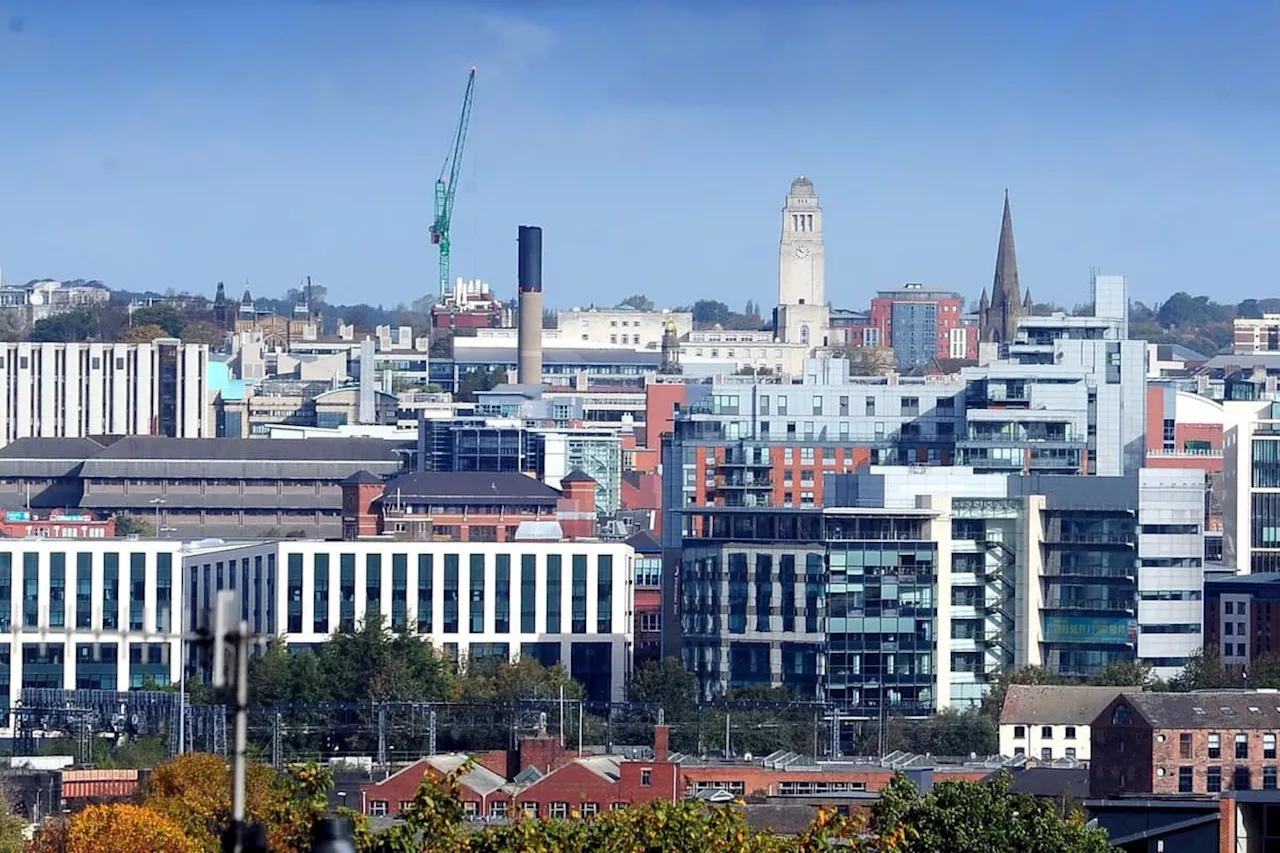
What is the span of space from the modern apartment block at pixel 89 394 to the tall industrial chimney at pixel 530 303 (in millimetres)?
17398

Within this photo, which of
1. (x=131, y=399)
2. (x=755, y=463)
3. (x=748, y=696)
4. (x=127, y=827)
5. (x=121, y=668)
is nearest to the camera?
(x=127, y=827)

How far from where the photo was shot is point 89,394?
181 metres

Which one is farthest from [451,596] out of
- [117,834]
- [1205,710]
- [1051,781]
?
[117,834]

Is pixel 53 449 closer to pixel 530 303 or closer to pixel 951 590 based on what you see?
pixel 530 303

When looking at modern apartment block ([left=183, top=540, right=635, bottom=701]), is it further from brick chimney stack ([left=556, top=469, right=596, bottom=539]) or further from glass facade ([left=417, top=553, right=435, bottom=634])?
brick chimney stack ([left=556, top=469, right=596, bottom=539])

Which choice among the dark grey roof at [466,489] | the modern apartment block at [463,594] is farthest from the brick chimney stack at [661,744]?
the dark grey roof at [466,489]

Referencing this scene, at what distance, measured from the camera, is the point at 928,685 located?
9500cm

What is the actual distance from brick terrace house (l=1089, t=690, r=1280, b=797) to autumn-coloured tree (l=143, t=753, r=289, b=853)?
58.3ft

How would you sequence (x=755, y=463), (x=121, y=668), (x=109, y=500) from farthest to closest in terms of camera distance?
(x=109, y=500)
(x=755, y=463)
(x=121, y=668)

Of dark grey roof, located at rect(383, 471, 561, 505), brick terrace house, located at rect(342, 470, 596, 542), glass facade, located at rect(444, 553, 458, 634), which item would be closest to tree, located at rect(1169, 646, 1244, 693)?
glass facade, located at rect(444, 553, 458, 634)

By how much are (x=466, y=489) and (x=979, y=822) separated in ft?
276

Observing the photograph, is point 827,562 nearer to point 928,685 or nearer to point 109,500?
point 928,685

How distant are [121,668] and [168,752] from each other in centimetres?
2513

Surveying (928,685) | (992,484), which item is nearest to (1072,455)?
(992,484)
